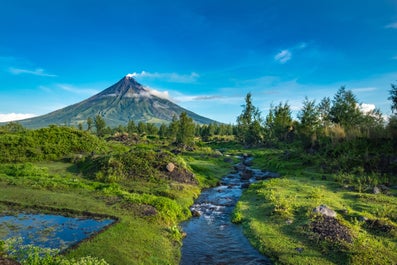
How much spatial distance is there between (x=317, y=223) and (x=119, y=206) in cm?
1344

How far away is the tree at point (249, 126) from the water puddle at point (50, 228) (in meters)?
79.2

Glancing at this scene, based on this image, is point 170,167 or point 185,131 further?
point 185,131

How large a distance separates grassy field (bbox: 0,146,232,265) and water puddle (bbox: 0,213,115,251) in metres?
0.98

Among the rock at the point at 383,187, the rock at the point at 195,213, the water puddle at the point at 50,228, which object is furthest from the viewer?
the rock at the point at 383,187

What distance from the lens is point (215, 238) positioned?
671 inches

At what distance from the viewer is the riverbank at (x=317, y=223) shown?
1359 cm

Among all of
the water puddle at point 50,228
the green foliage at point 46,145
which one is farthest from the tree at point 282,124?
the water puddle at point 50,228

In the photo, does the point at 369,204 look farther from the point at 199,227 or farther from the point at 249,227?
the point at 199,227

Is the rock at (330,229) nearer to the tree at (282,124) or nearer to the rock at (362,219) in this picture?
the rock at (362,219)

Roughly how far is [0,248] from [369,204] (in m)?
23.4

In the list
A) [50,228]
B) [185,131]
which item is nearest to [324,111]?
[185,131]

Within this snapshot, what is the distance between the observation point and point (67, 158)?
39156mm

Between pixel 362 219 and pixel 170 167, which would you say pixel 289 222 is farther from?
pixel 170 167

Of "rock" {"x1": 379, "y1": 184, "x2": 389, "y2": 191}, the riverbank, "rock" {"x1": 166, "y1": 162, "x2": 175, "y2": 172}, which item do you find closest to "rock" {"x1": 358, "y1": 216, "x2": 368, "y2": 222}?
the riverbank
